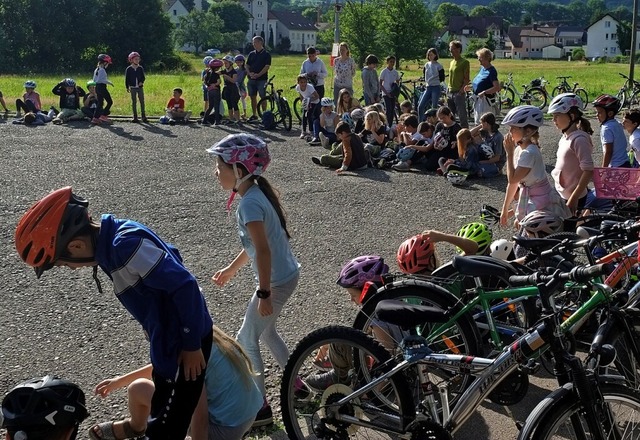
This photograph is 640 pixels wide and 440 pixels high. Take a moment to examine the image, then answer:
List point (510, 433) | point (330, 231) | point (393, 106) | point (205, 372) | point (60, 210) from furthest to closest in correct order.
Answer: point (393, 106) → point (330, 231) → point (510, 433) → point (205, 372) → point (60, 210)

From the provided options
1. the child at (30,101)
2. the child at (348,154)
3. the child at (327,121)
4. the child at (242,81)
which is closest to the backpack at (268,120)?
the child at (242,81)

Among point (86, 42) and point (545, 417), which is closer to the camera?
point (545, 417)

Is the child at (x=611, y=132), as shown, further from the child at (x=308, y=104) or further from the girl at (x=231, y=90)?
the girl at (x=231, y=90)

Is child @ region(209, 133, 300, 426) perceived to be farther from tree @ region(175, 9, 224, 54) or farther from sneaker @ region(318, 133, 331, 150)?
tree @ region(175, 9, 224, 54)

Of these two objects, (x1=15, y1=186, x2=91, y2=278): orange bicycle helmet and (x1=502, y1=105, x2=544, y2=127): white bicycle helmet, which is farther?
(x1=502, y1=105, x2=544, y2=127): white bicycle helmet

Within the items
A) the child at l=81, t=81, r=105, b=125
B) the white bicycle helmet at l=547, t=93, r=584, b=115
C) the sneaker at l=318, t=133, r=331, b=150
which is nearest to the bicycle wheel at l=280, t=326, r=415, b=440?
the white bicycle helmet at l=547, t=93, r=584, b=115

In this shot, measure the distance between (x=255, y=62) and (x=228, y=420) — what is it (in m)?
16.2

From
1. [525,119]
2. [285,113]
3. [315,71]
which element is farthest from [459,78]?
[525,119]

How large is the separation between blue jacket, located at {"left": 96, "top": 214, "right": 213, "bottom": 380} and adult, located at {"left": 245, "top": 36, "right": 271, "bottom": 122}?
16062 millimetres

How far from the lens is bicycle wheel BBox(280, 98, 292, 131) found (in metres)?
18.0

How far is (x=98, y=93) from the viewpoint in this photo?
19.8 m

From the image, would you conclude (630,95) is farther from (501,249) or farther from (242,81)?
(501,249)

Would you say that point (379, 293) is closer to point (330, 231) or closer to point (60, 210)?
point (60, 210)

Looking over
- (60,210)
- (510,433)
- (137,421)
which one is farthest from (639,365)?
(60,210)
